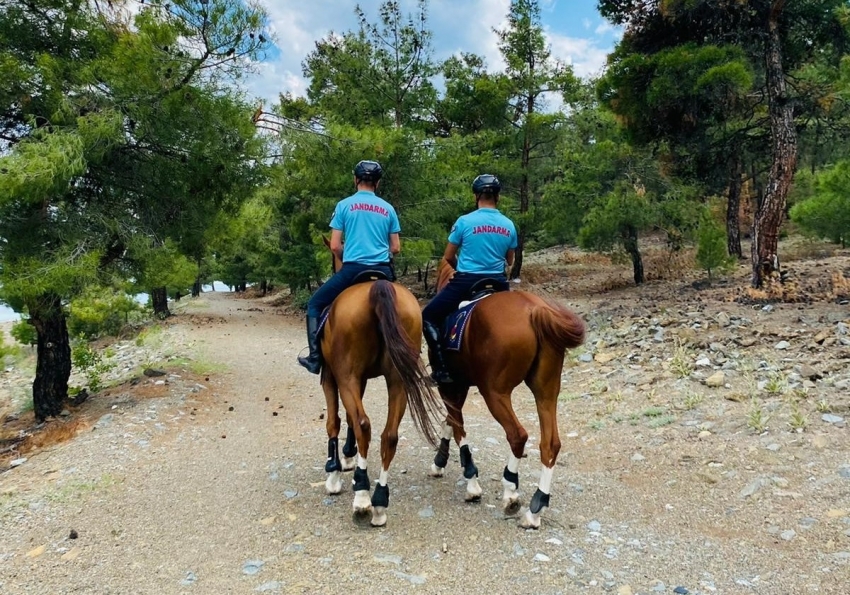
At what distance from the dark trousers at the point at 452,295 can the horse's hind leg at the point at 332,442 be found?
107 centimetres

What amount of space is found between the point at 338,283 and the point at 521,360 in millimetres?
1746

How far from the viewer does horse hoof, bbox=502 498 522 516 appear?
4.27m

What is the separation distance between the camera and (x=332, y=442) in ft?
16.2

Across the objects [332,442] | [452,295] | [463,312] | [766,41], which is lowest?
[332,442]

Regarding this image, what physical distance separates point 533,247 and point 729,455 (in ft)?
97.8

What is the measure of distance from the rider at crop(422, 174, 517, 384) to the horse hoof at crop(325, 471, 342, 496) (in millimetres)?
1246

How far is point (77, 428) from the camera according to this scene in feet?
23.3

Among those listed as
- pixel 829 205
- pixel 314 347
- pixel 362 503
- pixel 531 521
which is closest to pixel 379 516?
pixel 362 503

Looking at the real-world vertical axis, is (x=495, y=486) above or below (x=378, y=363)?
below

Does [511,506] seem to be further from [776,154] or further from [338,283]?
[776,154]

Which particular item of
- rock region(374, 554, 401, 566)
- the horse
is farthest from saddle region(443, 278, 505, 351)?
rock region(374, 554, 401, 566)

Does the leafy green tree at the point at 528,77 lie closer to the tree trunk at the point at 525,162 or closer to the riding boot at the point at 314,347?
the tree trunk at the point at 525,162

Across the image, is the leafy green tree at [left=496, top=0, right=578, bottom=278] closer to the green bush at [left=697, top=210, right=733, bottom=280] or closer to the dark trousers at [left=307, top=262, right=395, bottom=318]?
the green bush at [left=697, top=210, right=733, bottom=280]

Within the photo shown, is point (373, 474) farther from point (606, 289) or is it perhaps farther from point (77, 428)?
point (606, 289)
